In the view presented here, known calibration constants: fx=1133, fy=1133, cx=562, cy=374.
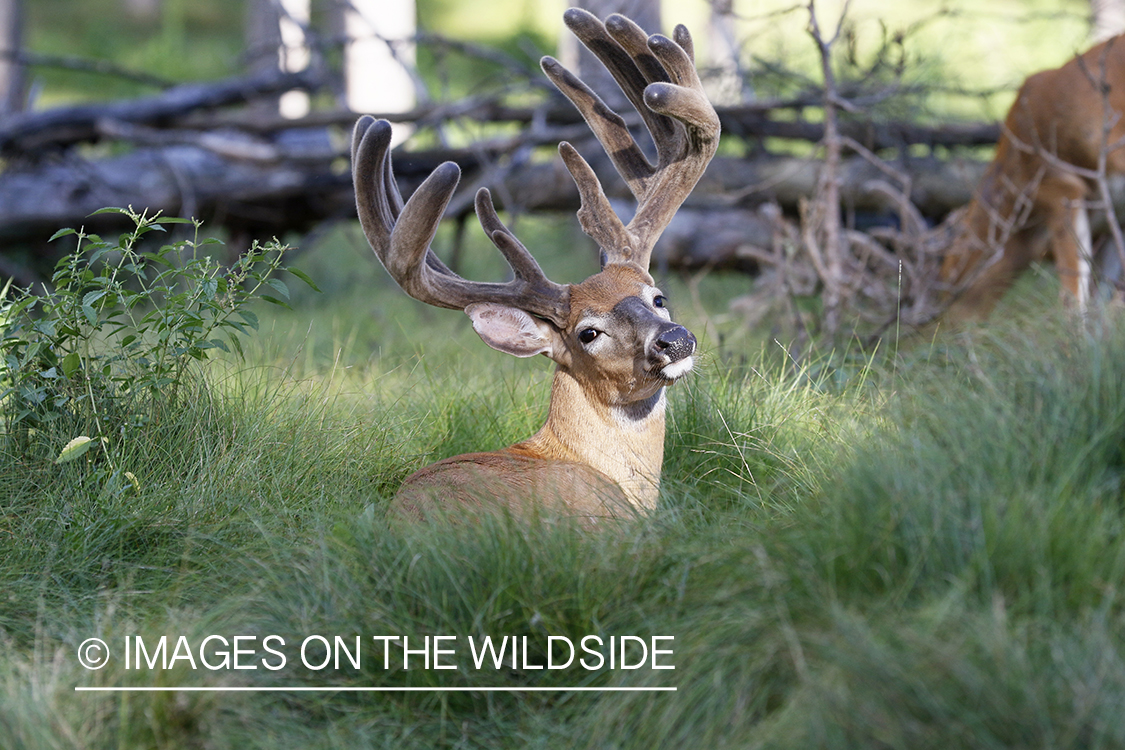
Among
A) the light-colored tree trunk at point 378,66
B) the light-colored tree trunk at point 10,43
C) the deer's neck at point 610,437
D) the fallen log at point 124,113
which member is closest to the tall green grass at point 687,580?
the deer's neck at point 610,437

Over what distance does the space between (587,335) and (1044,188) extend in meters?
3.44

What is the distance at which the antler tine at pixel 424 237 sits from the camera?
3176 mm

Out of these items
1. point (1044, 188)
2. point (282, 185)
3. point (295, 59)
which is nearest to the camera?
point (1044, 188)

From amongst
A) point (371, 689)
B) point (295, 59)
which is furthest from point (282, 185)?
point (371, 689)

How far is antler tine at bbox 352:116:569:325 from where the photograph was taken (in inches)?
125

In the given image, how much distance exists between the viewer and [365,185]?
3.30 meters

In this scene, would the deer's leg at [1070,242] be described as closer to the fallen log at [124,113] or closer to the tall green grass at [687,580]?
the tall green grass at [687,580]

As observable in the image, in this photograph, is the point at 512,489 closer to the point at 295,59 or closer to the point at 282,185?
the point at 282,185

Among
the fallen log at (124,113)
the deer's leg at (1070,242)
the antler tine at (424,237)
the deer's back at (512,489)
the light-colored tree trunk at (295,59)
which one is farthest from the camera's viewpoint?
the light-colored tree trunk at (295,59)

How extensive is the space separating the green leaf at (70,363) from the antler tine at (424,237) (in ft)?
3.32

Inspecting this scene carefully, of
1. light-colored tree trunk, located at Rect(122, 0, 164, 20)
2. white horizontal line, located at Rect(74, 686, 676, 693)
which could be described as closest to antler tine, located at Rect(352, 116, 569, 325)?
white horizontal line, located at Rect(74, 686, 676, 693)

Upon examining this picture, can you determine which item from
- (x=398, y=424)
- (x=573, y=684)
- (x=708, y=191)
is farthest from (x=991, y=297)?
(x=573, y=684)
